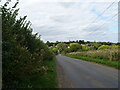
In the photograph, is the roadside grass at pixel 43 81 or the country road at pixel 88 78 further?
the country road at pixel 88 78

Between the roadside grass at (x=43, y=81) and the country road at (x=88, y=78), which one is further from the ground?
the roadside grass at (x=43, y=81)

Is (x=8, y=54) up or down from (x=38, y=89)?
up

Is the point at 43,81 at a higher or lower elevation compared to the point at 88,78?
higher

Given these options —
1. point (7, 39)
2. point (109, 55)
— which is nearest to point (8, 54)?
point (7, 39)

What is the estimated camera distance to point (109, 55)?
2625 cm

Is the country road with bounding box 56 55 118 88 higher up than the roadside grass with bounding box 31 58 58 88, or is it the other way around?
the roadside grass with bounding box 31 58 58 88

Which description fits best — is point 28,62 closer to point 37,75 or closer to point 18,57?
point 18,57

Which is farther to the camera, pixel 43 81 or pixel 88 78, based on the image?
pixel 88 78

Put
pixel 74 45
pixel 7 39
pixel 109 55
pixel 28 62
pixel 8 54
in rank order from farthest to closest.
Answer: pixel 74 45 < pixel 109 55 < pixel 28 62 < pixel 7 39 < pixel 8 54

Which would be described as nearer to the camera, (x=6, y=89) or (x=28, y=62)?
(x=6, y=89)

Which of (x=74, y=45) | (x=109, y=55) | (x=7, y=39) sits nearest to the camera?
(x=7, y=39)

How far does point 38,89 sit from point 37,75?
2.73m

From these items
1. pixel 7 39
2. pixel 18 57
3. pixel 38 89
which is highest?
pixel 7 39

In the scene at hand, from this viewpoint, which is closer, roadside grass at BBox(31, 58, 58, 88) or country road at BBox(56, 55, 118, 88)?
roadside grass at BBox(31, 58, 58, 88)
